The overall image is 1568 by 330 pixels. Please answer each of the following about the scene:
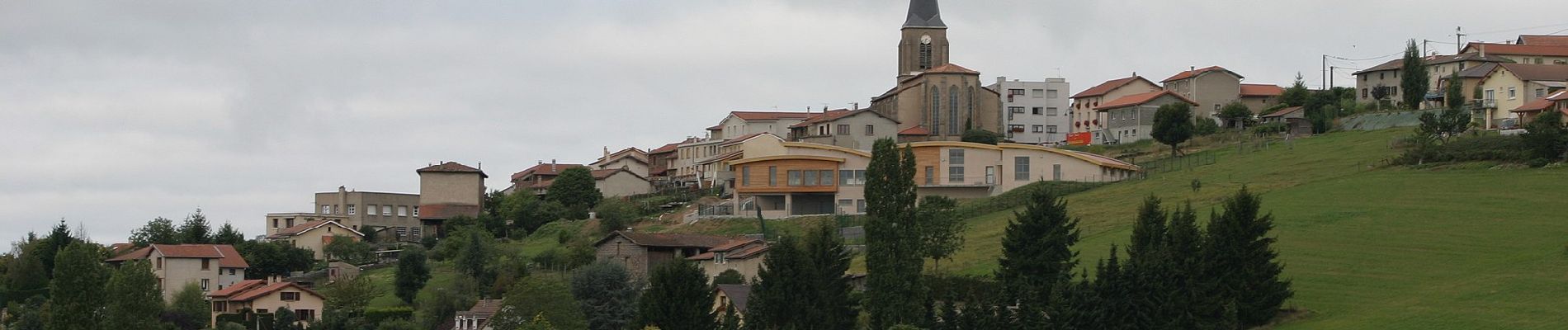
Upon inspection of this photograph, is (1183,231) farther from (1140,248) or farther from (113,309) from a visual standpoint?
(113,309)

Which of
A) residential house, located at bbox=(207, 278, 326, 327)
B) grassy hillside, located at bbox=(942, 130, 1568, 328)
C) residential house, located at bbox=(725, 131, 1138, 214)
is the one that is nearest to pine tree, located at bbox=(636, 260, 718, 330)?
grassy hillside, located at bbox=(942, 130, 1568, 328)

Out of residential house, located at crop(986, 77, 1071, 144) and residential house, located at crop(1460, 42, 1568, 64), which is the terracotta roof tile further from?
residential house, located at crop(1460, 42, 1568, 64)

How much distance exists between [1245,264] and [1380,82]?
62.5 m

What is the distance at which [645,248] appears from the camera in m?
84.7

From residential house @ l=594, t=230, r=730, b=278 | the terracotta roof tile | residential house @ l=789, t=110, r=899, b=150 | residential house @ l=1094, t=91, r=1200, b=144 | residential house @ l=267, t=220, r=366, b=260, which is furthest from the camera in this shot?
the terracotta roof tile

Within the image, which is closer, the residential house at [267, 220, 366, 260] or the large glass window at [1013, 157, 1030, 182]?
the large glass window at [1013, 157, 1030, 182]

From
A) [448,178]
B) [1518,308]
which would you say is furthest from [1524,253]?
[448,178]

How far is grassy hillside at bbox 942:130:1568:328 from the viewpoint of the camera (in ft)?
188

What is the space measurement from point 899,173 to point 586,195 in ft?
175

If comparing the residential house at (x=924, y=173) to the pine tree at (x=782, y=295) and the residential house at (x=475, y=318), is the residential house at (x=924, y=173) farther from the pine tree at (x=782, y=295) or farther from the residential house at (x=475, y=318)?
the pine tree at (x=782, y=295)

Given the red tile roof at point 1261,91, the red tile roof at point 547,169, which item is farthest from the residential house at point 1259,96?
the red tile roof at point 547,169

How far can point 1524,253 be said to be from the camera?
210ft

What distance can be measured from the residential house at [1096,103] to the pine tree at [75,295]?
65.2 metres

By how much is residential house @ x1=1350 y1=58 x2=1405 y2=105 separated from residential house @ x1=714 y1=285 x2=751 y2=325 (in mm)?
54788
